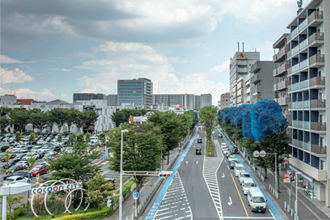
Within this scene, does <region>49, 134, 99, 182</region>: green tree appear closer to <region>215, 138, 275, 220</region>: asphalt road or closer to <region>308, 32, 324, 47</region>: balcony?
<region>215, 138, 275, 220</region>: asphalt road

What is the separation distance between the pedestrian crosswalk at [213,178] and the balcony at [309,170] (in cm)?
1182

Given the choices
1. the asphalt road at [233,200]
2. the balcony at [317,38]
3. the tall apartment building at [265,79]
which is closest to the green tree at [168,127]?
the asphalt road at [233,200]

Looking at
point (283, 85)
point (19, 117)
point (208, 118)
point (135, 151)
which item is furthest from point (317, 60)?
point (19, 117)

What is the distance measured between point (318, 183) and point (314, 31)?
1976cm

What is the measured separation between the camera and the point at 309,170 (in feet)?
104

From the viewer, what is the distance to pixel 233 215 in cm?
2542

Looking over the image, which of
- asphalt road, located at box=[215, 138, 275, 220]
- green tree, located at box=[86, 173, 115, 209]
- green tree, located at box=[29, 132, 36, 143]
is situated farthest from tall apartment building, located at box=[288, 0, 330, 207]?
green tree, located at box=[29, 132, 36, 143]

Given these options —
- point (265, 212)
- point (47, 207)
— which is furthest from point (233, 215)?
point (47, 207)

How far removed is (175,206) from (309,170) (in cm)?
1805

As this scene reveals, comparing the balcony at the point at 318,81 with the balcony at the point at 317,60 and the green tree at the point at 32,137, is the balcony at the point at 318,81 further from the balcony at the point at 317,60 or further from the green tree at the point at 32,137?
the green tree at the point at 32,137

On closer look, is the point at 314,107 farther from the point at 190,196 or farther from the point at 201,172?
the point at 201,172

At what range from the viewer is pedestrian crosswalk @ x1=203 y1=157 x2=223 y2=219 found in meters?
29.0

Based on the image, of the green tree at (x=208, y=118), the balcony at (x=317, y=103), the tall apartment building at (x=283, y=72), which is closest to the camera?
the balcony at (x=317, y=103)

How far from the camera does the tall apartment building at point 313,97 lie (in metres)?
29.4
